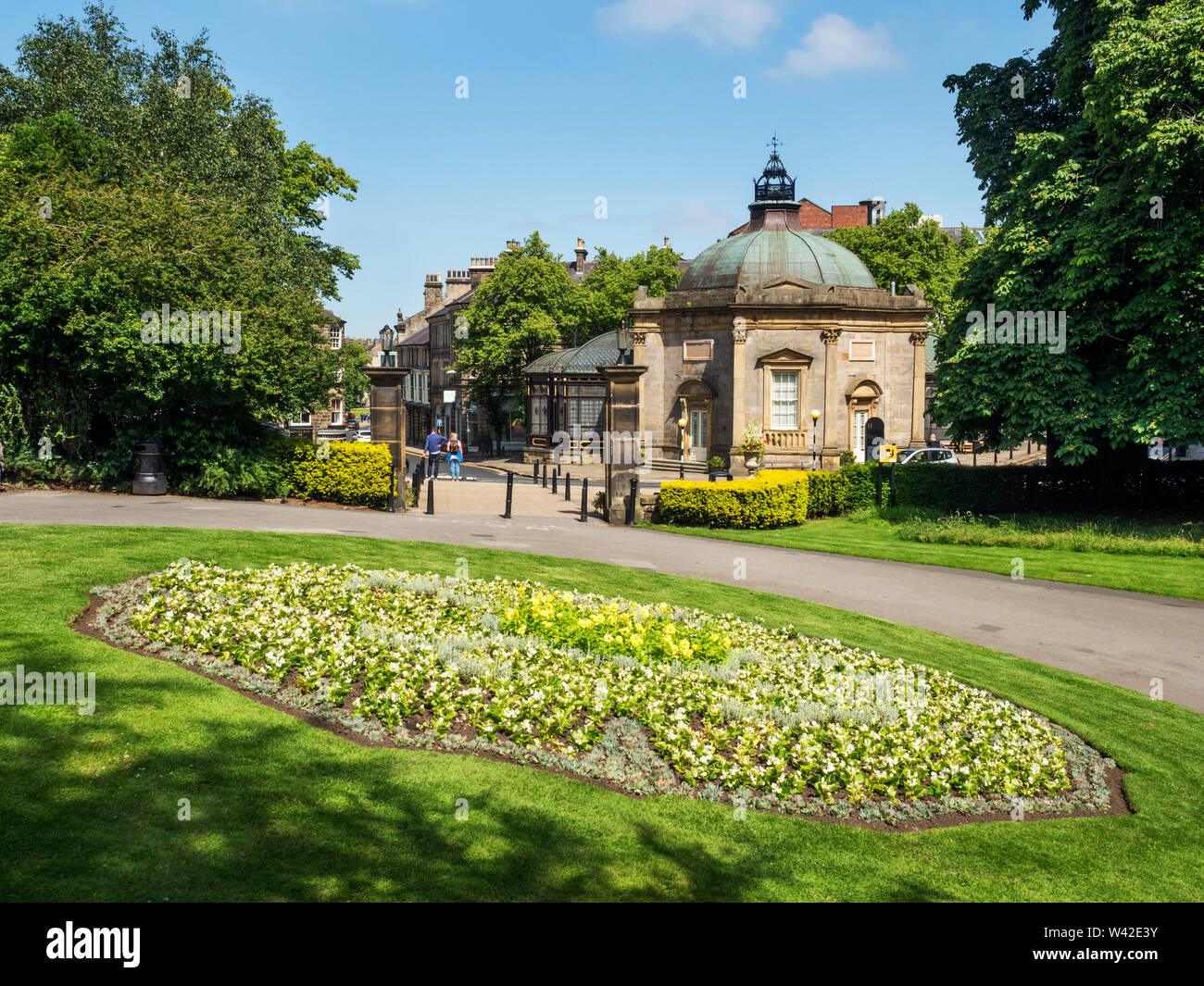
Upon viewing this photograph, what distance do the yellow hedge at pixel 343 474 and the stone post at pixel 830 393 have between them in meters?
26.7

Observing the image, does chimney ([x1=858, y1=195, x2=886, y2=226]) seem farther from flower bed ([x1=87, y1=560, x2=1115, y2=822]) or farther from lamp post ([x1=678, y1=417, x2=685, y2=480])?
flower bed ([x1=87, y1=560, x2=1115, y2=822])

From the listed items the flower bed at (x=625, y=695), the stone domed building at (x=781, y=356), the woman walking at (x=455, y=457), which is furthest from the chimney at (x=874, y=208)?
the flower bed at (x=625, y=695)

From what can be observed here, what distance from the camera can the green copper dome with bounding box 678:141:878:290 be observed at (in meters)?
48.7

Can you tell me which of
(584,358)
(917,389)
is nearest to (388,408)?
(584,358)

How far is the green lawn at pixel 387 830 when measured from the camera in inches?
212

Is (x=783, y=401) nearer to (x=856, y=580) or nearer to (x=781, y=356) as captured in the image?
(x=781, y=356)

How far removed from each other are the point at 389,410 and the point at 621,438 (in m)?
6.31

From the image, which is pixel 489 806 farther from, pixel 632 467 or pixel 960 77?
pixel 960 77

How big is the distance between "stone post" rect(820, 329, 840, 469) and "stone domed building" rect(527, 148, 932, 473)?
0.20ft

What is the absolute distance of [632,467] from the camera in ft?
83.1

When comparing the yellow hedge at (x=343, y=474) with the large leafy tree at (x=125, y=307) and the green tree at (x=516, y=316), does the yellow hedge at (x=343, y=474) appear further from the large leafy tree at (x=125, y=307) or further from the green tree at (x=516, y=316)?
the green tree at (x=516, y=316)

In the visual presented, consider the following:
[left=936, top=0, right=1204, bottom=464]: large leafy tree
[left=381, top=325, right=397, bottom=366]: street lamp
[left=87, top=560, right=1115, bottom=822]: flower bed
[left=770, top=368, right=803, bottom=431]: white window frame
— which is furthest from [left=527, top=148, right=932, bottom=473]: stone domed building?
[left=87, top=560, right=1115, bottom=822]: flower bed
